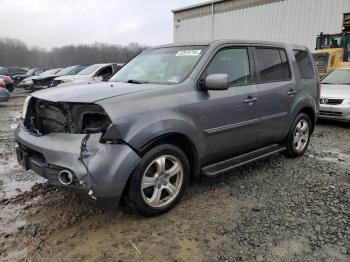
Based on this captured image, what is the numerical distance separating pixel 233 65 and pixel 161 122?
1.43 meters

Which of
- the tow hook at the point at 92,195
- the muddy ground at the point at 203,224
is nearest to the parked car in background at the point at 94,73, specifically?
the muddy ground at the point at 203,224

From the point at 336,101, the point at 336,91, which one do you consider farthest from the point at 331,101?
the point at 336,91

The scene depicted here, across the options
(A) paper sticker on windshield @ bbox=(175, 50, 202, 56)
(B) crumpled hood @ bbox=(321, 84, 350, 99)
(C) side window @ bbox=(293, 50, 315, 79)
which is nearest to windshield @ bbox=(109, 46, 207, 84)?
(A) paper sticker on windshield @ bbox=(175, 50, 202, 56)

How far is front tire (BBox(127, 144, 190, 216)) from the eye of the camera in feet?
9.93

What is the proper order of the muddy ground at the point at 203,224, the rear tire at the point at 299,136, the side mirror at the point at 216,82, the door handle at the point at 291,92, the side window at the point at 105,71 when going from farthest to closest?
the side window at the point at 105,71
the rear tire at the point at 299,136
the door handle at the point at 291,92
the side mirror at the point at 216,82
the muddy ground at the point at 203,224

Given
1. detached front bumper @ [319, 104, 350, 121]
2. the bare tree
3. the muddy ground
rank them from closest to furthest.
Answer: the muddy ground, detached front bumper @ [319, 104, 350, 121], the bare tree

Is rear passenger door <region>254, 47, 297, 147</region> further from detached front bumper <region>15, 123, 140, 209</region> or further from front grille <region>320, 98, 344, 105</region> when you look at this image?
front grille <region>320, 98, 344, 105</region>

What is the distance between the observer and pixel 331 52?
41.7ft

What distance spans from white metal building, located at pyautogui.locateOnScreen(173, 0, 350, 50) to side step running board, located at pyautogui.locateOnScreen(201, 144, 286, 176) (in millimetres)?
16226

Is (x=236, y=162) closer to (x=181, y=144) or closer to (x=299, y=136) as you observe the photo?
(x=181, y=144)

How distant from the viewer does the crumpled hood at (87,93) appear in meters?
2.99

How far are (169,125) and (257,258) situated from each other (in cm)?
139

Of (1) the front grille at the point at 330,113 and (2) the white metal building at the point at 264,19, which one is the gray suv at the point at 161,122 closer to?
(1) the front grille at the point at 330,113

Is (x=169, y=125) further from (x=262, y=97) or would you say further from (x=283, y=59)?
(x=283, y=59)
